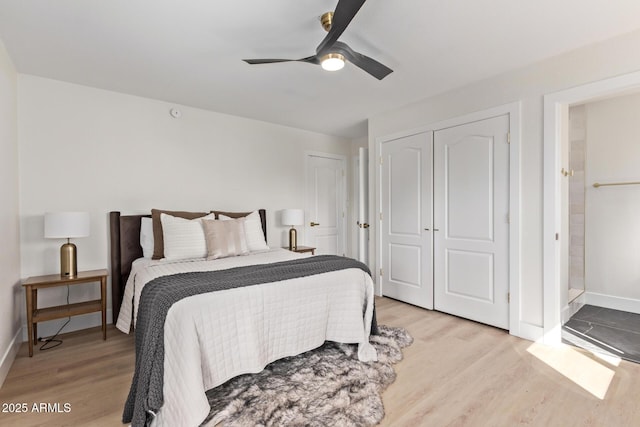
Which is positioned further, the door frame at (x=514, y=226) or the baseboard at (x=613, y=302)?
the baseboard at (x=613, y=302)

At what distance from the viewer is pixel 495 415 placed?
5.66 ft

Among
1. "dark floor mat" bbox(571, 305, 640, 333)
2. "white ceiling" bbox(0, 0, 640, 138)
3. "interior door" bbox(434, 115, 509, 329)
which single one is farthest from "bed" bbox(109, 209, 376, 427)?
"dark floor mat" bbox(571, 305, 640, 333)

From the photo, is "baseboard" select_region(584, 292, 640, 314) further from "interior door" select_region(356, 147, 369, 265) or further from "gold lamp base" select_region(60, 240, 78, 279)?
"gold lamp base" select_region(60, 240, 78, 279)

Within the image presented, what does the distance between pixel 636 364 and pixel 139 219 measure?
438 cm

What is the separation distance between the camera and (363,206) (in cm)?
396

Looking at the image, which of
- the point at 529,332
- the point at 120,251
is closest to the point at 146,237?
the point at 120,251

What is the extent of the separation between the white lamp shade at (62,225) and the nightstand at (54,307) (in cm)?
37

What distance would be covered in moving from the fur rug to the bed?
0.11 meters

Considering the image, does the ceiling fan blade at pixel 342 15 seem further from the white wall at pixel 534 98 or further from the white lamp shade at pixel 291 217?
the white lamp shade at pixel 291 217

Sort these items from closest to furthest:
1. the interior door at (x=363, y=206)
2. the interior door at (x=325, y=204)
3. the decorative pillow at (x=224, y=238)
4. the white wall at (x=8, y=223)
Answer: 1. the white wall at (x=8, y=223)
2. the decorative pillow at (x=224, y=238)
3. the interior door at (x=363, y=206)
4. the interior door at (x=325, y=204)

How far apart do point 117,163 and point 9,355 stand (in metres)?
1.83

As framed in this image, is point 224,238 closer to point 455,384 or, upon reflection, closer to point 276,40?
point 276,40

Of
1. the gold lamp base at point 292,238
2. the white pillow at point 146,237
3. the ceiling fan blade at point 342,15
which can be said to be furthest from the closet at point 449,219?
the white pillow at point 146,237

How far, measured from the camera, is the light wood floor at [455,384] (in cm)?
171
